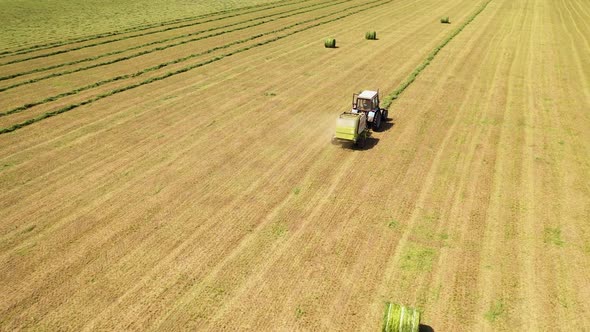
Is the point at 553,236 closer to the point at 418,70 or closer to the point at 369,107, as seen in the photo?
the point at 369,107

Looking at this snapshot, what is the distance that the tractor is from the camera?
15.2m

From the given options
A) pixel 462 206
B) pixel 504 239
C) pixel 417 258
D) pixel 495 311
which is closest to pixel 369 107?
pixel 462 206

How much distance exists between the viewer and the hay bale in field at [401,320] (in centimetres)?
782

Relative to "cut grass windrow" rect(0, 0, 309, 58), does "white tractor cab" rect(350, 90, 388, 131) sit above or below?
below

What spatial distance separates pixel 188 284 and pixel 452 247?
631cm

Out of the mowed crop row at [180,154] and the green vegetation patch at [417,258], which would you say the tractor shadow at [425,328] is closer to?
the green vegetation patch at [417,258]

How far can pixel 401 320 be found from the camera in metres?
7.88

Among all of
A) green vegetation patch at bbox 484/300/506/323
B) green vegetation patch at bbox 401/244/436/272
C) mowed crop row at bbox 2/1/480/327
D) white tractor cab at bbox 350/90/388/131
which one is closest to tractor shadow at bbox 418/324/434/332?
green vegetation patch at bbox 484/300/506/323

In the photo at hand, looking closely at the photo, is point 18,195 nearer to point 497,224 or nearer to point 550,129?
point 497,224

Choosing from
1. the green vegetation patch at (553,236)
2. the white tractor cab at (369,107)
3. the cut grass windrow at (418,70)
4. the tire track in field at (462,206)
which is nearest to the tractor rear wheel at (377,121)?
the white tractor cab at (369,107)

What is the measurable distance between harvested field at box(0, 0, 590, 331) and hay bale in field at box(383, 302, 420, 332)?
56cm

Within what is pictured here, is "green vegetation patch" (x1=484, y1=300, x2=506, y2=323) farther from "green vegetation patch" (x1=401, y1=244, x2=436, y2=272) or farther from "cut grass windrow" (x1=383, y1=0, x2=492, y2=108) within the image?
"cut grass windrow" (x1=383, y1=0, x2=492, y2=108)

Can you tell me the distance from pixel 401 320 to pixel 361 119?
8.93m

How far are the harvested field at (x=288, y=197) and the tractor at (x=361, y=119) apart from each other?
1.68ft
